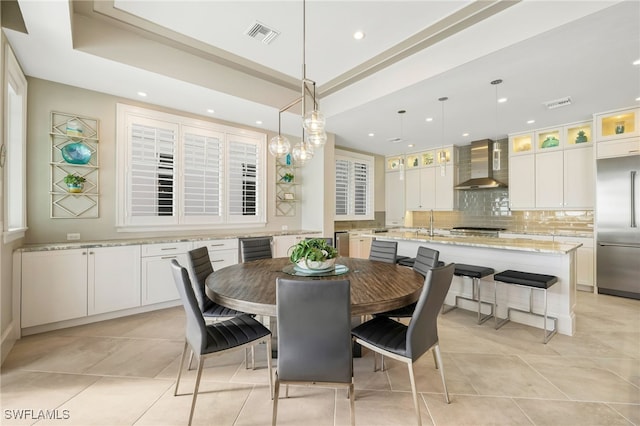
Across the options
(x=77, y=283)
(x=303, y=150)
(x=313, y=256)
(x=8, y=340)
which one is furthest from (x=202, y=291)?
Result: (x=8, y=340)

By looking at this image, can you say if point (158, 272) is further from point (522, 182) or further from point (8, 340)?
point (522, 182)

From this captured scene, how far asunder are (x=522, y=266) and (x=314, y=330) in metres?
2.95

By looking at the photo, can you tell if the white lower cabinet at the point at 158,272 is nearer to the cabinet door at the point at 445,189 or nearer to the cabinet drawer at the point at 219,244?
the cabinet drawer at the point at 219,244

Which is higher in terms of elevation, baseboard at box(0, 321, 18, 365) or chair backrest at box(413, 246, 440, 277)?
chair backrest at box(413, 246, 440, 277)

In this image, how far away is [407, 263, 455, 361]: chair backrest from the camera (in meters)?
1.63

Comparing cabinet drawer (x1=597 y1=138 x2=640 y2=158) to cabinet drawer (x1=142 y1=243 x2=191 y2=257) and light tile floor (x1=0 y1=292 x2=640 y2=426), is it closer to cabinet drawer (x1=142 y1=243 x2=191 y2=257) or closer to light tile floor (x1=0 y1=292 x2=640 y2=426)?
light tile floor (x1=0 y1=292 x2=640 y2=426)

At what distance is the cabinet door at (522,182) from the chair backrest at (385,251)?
12.0ft

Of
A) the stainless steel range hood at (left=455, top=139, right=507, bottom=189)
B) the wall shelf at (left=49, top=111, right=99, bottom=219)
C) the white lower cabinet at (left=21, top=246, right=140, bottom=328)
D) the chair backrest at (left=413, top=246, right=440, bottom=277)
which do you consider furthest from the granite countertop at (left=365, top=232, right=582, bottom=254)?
the wall shelf at (left=49, top=111, right=99, bottom=219)

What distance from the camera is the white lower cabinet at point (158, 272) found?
348 centimetres

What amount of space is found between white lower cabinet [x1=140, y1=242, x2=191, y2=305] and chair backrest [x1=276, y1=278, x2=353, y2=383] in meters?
2.56

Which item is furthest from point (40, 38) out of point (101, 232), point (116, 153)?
point (101, 232)

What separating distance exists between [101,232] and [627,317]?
653 cm

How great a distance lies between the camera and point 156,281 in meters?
3.56

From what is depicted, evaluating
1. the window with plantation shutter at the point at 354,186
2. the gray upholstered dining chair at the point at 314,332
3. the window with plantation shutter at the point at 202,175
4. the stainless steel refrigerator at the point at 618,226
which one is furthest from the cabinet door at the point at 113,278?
the stainless steel refrigerator at the point at 618,226
